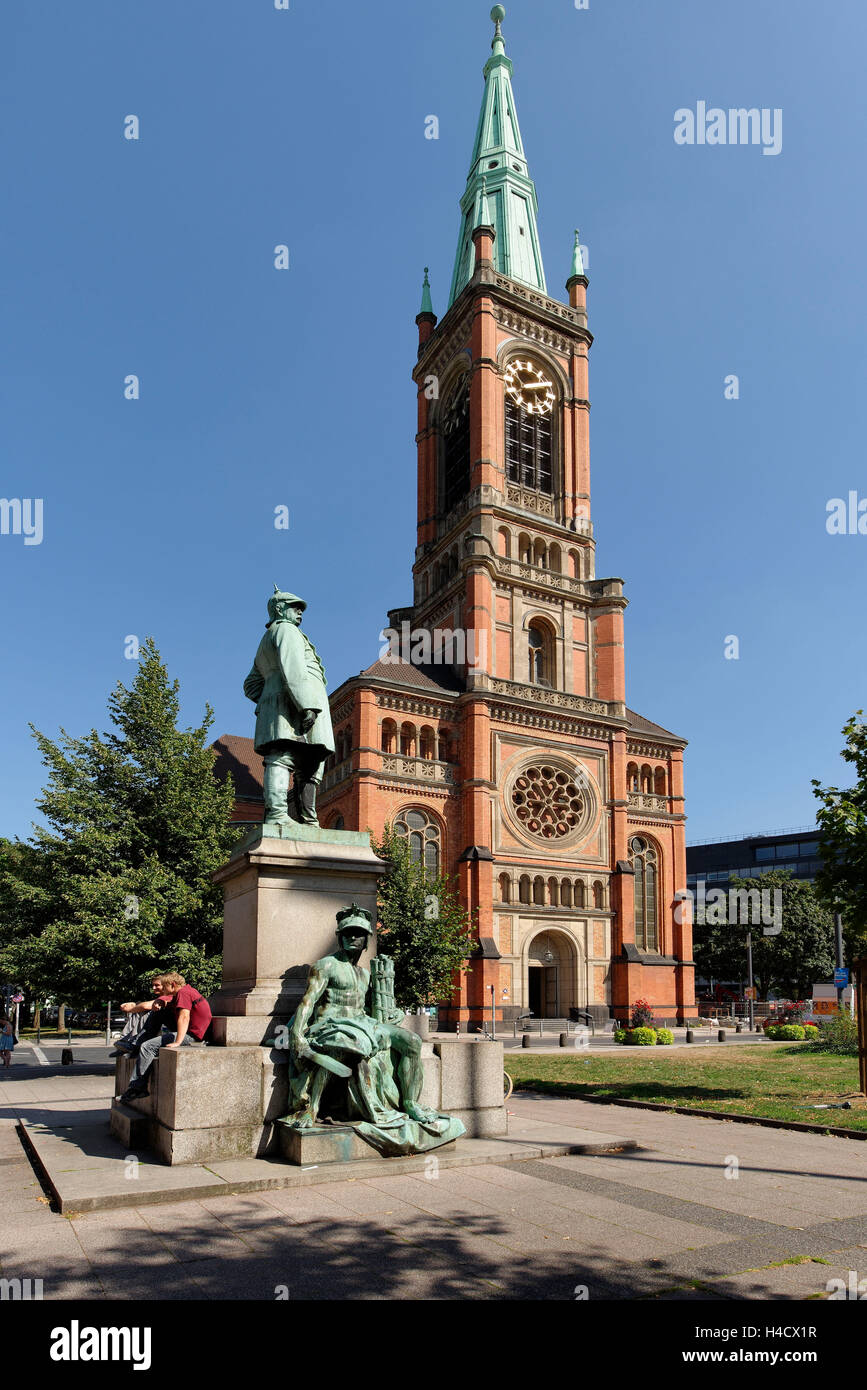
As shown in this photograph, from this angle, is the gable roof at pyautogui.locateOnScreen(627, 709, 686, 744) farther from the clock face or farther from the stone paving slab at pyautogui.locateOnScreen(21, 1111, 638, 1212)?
the stone paving slab at pyautogui.locateOnScreen(21, 1111, 638, 1212)

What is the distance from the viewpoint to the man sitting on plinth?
318 inches

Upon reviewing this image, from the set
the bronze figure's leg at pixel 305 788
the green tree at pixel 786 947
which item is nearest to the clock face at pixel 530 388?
the green tree at pixel 786 947

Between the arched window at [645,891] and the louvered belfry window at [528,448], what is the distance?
2149 cm

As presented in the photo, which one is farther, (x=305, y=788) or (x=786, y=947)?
(x=786, y=947)

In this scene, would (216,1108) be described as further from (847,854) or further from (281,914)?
(847,854)

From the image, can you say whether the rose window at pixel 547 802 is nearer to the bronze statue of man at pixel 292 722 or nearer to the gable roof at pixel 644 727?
the gable roof at pixel 644 727

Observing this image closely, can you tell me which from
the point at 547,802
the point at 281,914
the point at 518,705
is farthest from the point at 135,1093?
the point at 547,802

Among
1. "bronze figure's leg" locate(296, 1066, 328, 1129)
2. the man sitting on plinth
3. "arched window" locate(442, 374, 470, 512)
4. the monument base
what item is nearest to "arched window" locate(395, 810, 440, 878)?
"arched window" locate(442, 374, 470, 512)

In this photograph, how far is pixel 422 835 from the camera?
143 feet

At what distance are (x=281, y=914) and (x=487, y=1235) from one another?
4119 mm

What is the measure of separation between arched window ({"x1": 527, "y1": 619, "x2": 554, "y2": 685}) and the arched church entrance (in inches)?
537

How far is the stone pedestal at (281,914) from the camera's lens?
909 centimetres
